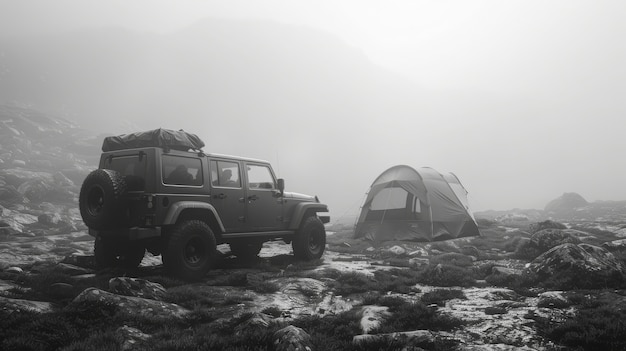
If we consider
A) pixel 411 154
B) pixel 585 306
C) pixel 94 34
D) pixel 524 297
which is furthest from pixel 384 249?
pixel 94 34

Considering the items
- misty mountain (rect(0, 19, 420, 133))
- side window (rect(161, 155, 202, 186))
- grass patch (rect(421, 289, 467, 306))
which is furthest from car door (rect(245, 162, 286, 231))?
misty mountain (rect(0, 19, 420, 133))

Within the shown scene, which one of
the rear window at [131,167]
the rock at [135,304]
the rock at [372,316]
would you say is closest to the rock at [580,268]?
the rock at [372,316]

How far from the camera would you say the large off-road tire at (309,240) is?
11.7 meters

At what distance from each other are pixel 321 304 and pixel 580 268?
5412 millimetres

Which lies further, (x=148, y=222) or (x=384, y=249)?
(x=384, y=249)

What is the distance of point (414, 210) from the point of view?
18.3 metres

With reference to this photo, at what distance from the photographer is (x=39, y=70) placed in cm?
9844

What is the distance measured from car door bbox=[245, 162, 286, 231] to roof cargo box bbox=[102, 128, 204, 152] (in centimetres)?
195

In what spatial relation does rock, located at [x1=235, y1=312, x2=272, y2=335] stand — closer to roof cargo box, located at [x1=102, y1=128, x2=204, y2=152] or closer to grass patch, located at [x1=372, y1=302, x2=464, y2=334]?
grass patch, located at [x1=372, y1=302, x2=464, y2=334]

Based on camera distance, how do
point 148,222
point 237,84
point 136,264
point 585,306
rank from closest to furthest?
1. point 585,306
2. point 148,222
3. point 136,264
4. point 237,84

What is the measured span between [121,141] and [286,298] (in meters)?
5.20

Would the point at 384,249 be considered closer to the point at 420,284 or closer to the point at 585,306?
the point at 420,284

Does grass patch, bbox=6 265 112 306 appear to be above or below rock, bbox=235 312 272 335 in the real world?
above

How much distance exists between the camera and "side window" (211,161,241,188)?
957 cm
